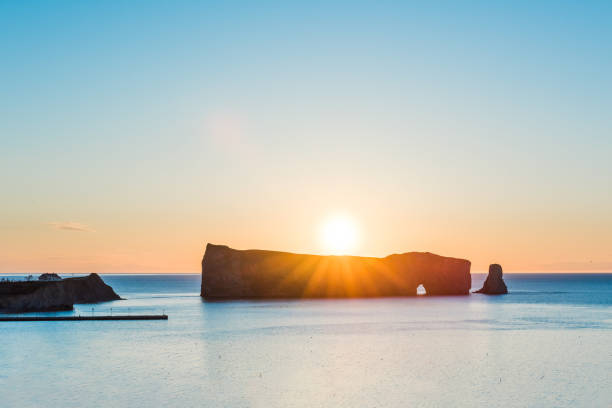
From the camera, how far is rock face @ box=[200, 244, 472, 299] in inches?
6540

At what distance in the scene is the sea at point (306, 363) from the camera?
4166cm

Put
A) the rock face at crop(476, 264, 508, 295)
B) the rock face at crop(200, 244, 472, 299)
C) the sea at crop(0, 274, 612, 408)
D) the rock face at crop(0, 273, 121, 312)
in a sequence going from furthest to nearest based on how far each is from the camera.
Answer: the rock face at crop(476, 264, 508, 295)
the rock face at crop(200, 244, 472, 299)
the rock face at crop(0, 273, 121, 312)
the sea at crop(0, 274, 612, 408)

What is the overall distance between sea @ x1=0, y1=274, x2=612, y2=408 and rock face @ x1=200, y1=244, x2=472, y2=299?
228ft

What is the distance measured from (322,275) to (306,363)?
412ft

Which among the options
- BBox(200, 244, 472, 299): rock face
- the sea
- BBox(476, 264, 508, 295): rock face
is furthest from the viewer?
BBox(476, 264, 508, 295): rock face

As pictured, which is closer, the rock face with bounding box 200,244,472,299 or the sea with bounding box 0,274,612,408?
the sea with bounding box 0,274,612,408

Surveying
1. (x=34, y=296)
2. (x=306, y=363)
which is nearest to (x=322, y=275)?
(x=34, y=296)

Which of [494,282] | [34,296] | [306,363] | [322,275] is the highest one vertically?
[322,275]

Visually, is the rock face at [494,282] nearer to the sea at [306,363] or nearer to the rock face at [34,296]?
the sea at [306,363]

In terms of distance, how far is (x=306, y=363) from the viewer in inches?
2165

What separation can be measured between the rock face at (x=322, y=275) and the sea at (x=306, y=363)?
69.5 meters

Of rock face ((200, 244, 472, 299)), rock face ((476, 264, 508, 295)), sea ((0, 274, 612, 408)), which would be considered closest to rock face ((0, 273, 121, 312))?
sea ((0, 274, 612, 408))

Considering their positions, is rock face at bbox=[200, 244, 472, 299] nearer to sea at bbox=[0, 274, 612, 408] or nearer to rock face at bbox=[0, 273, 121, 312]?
rock face at bbox=[0, 273, 121, 312]

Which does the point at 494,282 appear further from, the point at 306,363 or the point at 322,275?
A: the point at 306,363
